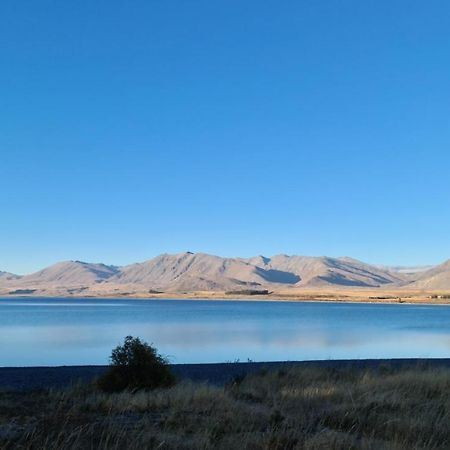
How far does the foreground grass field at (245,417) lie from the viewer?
7340 millimetres

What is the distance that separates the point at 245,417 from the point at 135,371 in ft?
19.1

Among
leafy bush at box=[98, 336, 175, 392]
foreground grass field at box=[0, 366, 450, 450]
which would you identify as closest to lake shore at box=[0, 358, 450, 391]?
leafy bush at box=[98, 336, 175, 392]

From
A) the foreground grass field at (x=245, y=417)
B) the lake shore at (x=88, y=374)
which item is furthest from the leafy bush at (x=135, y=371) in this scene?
the lake shore at (x=88, y=374)

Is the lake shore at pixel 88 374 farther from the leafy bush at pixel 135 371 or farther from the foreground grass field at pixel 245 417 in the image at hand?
the foreground grass field at pixel 245 417

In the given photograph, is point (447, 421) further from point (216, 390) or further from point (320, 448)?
point (216, 390)

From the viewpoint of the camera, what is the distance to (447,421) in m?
9.06

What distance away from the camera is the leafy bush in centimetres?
1473

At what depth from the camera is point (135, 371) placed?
15.1m

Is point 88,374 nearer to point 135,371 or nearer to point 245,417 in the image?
point 135,371

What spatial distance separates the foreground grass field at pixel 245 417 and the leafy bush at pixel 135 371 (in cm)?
60

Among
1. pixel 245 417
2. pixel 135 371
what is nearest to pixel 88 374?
pixel 135 371

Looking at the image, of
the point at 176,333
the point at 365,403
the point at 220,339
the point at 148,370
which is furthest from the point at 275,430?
the point at 176,333

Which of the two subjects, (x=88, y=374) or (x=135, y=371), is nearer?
(x=135, y=371)

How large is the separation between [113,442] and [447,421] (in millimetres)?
4913
